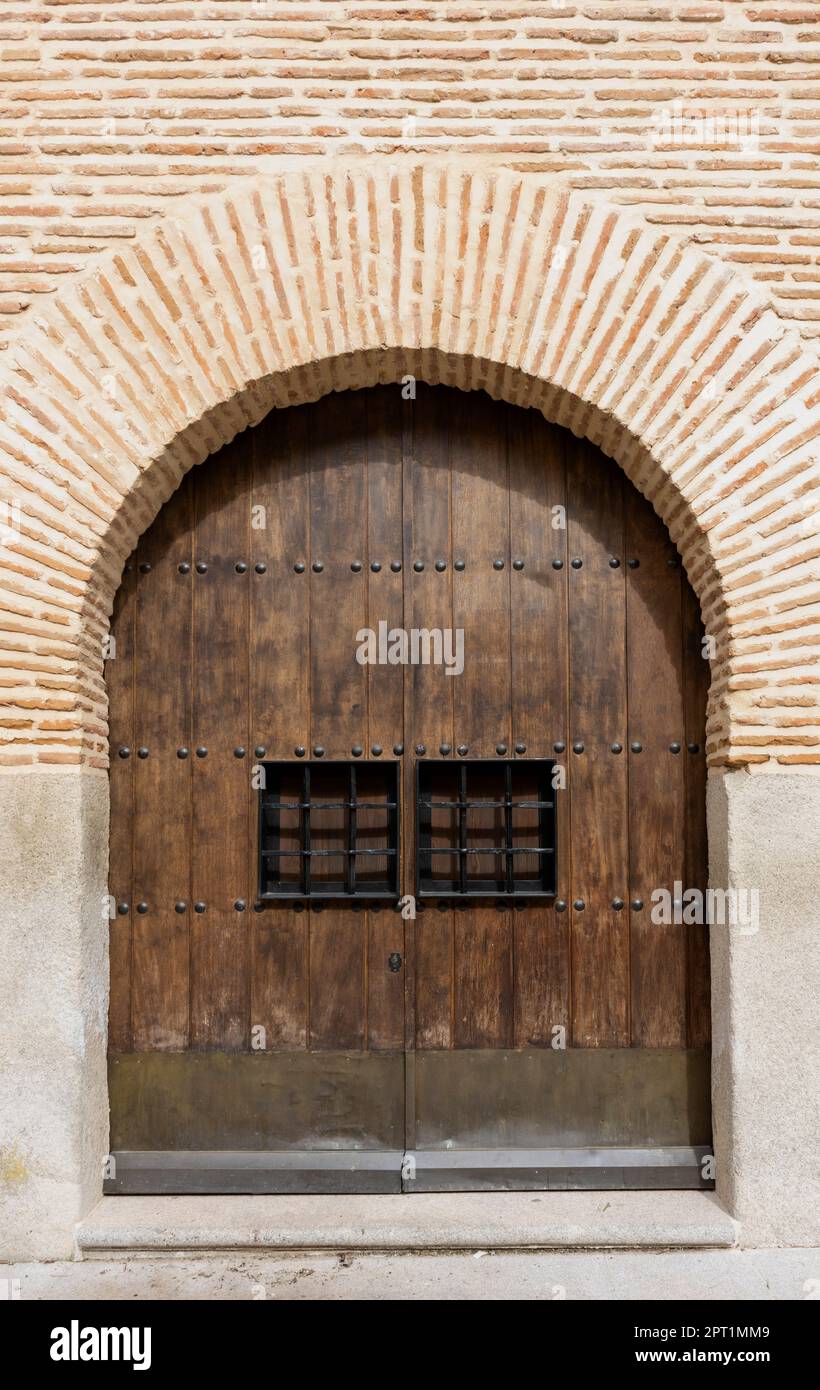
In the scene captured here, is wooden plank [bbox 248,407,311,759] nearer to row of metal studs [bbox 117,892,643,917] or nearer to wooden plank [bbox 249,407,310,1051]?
wooden plank [bbox 249,407,310,1051]

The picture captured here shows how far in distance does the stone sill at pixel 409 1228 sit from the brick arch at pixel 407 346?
4.91 ft

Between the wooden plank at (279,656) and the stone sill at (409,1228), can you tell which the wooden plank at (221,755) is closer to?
the wooden plank at (279,656)

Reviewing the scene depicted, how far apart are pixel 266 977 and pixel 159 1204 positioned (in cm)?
81

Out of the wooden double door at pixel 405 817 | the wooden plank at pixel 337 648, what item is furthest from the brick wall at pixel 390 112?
the wooden plank at pixel 337 648

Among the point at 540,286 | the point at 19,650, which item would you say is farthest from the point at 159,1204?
the point at 540,286

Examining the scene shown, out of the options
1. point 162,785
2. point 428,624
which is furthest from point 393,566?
point 162,785

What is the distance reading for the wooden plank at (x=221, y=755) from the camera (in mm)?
3381

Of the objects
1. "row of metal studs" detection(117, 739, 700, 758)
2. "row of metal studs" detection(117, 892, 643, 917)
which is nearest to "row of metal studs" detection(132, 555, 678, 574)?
"row of metal studs" detection(117, 739, 700, 758)

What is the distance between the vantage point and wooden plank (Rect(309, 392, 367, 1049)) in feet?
11.1

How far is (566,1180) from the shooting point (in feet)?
10.8

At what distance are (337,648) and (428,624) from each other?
333 millimetres

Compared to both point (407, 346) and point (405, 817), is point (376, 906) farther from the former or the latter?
point (407, 346)

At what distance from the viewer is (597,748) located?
3.43m

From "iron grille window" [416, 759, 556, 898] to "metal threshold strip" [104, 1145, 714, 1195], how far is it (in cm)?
91
